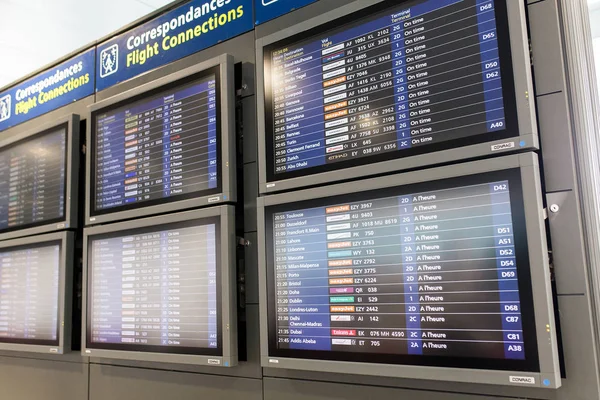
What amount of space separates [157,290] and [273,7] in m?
1.21

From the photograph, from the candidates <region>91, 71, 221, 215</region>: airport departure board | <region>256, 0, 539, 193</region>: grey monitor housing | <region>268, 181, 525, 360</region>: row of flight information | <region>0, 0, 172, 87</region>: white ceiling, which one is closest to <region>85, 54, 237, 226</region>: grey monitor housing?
<region>91, 71, 221, 215</region>: airport departure board

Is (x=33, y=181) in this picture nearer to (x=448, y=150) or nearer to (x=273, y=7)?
(x=273, y=7)

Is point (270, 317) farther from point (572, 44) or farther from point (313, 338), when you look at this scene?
point (572, 44)

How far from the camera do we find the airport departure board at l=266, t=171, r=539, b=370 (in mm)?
1312

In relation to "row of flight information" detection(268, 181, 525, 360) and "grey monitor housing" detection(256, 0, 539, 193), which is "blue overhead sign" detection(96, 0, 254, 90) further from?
"row of flight information" detection(268, 181, 525, 360)

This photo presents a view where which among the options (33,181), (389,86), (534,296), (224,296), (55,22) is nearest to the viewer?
(534,296)

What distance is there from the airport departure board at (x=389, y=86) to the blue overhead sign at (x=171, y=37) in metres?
0.38

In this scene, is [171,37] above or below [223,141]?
above

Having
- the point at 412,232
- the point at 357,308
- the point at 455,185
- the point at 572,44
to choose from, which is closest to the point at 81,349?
the point at 357,308

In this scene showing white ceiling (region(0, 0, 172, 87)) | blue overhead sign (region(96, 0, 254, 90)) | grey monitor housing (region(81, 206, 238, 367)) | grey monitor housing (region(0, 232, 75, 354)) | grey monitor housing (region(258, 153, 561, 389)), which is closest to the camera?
grey monitor housing (region(258, 153, 561, 389))

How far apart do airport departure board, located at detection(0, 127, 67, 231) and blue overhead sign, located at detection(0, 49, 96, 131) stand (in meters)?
0.25

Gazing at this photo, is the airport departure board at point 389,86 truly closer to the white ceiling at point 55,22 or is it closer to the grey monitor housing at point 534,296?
the grey monitor housing at point 534,296

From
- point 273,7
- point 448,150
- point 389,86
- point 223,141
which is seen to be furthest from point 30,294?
point 448,150

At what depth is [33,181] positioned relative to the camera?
2.71 m
